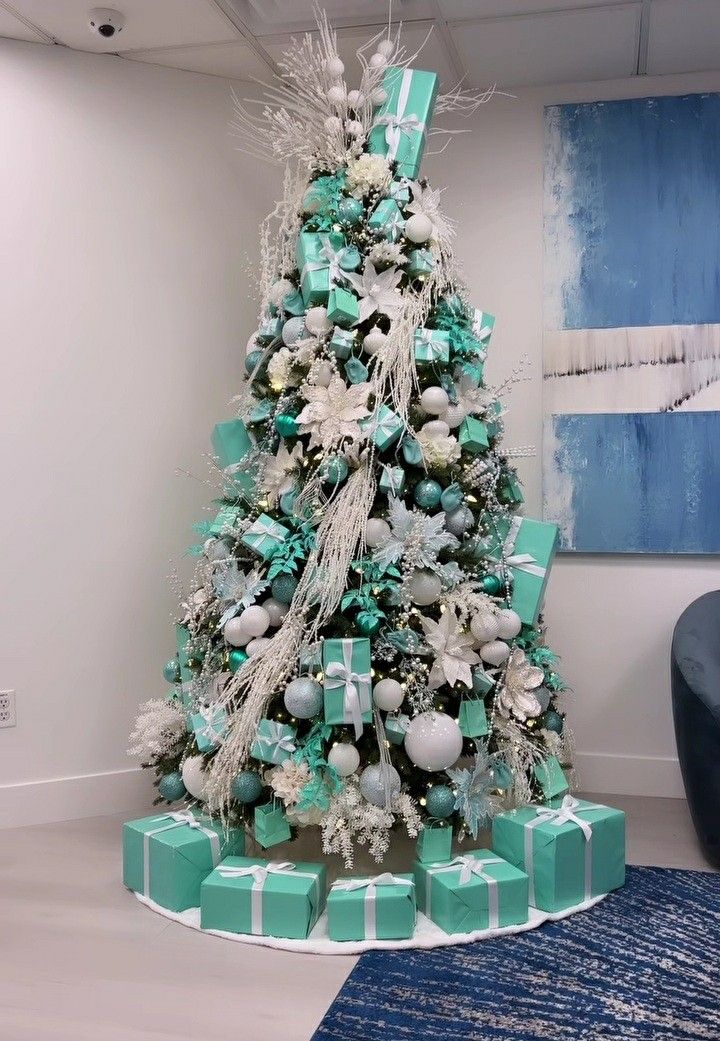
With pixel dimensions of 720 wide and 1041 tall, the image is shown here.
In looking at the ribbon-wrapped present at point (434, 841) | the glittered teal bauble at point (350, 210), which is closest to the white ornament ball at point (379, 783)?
the ribbon-wrapped present at point (434, 841)

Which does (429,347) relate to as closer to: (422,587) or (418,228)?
(418,228)

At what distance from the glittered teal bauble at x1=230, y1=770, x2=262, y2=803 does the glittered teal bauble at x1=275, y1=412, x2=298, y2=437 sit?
0.84 m

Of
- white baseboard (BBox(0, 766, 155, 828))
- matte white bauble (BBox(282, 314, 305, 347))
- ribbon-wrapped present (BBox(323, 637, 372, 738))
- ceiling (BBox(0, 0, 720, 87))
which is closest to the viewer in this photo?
ribbon-wrapped present (BBox(323, 637, 372, 738))

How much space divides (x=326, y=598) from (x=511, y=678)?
0.56 meters

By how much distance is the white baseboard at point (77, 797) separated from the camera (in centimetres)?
296

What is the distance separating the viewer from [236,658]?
2.39m

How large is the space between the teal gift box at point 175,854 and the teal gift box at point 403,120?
1.76 meters

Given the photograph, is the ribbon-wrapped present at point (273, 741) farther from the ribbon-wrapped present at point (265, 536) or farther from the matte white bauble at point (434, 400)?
the matte white bauble at point (434, 400)

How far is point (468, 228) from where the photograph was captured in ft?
10.8

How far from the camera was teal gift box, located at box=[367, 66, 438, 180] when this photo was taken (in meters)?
2.52

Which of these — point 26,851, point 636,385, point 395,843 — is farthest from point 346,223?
point 26,851

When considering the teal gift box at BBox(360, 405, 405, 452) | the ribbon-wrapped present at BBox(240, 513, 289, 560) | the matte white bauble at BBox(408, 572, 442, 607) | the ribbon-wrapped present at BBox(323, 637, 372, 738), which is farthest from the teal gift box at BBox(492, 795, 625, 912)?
the teal gift box at BBox(360, 405, 405, 452)

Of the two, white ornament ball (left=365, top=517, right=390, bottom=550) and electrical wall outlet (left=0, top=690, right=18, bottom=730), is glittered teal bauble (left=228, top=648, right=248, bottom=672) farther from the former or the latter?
electrical wall outlet (left=0, top=690, right=18, bottom=730)

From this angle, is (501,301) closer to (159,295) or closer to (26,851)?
(159,295)
